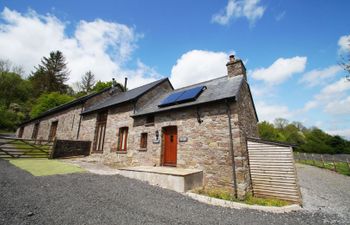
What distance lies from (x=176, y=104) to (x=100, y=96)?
11125 mm

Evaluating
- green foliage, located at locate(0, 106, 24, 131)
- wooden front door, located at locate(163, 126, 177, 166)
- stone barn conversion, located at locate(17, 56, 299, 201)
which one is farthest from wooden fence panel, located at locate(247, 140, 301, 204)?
green foliage, located at locate(0, 106, 24, 131)

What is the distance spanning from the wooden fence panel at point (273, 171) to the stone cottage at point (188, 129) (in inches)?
13.2

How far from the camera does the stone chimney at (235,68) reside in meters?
9.62

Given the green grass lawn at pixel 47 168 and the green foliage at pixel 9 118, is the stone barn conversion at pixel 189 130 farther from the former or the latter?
the green foliage at pixel 9 118

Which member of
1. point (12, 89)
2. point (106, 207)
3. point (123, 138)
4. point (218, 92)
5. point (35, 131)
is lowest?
point (106, 207)

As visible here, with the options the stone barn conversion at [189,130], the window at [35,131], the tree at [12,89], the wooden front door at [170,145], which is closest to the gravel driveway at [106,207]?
the stone barn conversion at [189,130]

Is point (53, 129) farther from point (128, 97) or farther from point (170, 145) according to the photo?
point (170, 145)

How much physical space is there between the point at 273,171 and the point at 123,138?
8641 millimetres

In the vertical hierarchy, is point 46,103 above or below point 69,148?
above

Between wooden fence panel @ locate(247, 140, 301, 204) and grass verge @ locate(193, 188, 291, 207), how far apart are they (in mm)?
264

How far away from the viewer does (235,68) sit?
980 centimetres

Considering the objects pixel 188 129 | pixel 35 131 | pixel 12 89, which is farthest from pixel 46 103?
pixel 188 129

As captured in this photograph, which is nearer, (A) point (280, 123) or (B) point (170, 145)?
(B) point (170, 145)

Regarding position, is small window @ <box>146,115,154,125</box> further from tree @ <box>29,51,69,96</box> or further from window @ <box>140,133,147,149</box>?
tree @ <box>29,51,69,96</box>
